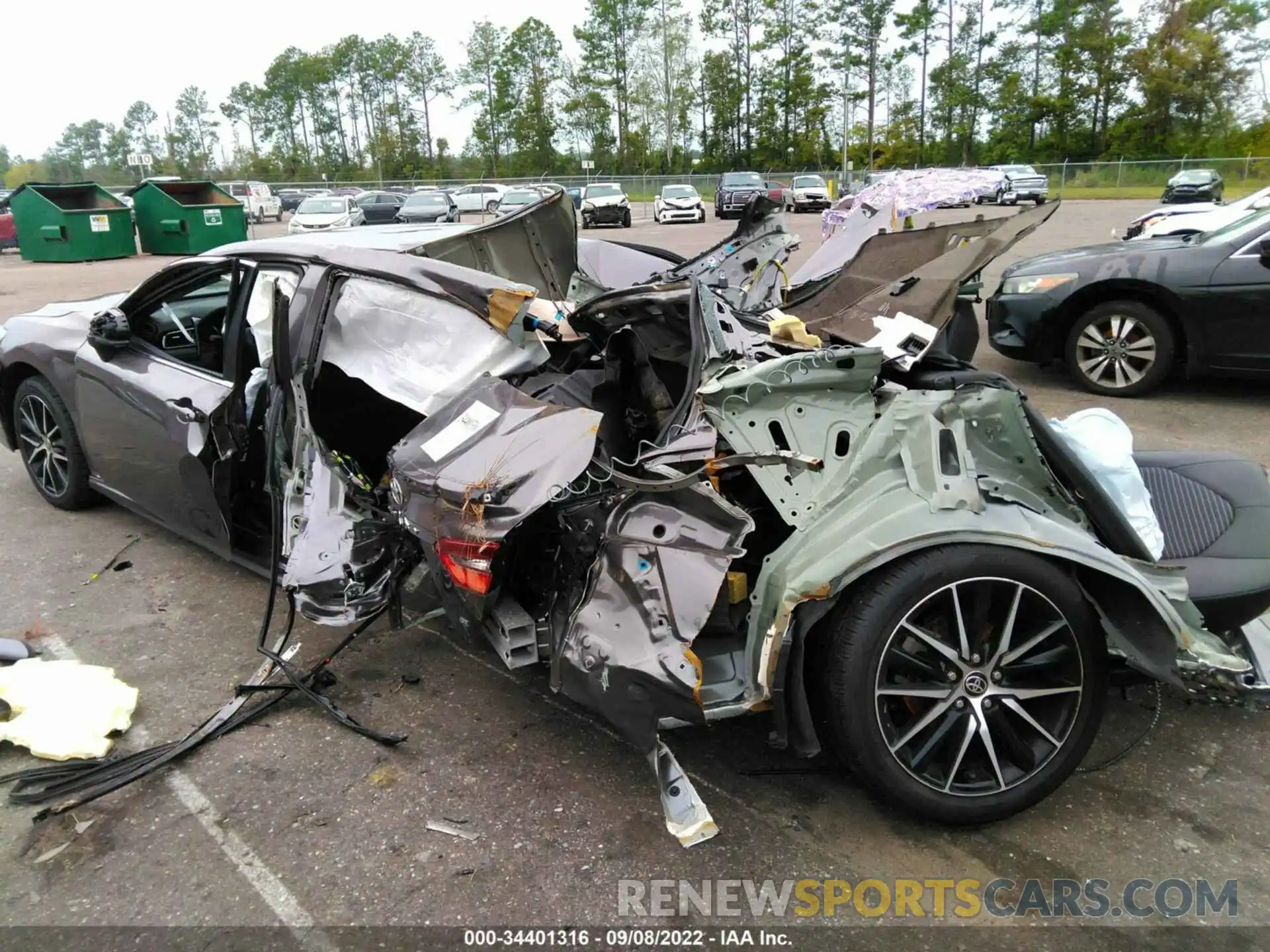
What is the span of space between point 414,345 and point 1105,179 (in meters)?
48.0

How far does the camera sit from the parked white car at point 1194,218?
9.23 metres

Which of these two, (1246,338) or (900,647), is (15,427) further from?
(1246,338)

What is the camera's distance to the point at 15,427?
5359 mm

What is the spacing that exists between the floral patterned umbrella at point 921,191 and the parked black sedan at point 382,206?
26.3 metres

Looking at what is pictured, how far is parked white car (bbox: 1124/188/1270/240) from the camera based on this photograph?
9.23 m

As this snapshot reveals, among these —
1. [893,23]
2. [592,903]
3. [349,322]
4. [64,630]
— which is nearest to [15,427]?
[64,630]

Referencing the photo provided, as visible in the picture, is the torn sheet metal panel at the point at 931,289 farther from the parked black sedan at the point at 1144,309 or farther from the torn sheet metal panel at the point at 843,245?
the parked black sedan at the point at 1144,309

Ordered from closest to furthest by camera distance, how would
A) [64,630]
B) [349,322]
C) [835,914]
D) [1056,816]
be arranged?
[835,914], [1056,816], [349,322], [64,630]

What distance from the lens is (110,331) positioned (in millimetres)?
4352

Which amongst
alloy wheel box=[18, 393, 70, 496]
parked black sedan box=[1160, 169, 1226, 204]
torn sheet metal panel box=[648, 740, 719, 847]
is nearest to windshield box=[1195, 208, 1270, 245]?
torn sheet metal panel box=[648, 740, 719, 847]

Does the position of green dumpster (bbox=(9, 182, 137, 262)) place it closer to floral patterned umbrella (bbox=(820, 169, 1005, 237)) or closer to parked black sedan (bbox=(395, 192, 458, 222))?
parked black sedan (bbox=(395, 192, 458, 222))

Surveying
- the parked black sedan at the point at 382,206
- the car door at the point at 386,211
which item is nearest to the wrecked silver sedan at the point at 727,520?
the parked black sedan at the point at 382,206

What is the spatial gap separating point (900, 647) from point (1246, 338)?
18.4 ft

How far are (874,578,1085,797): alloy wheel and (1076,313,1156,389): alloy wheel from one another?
536cm
